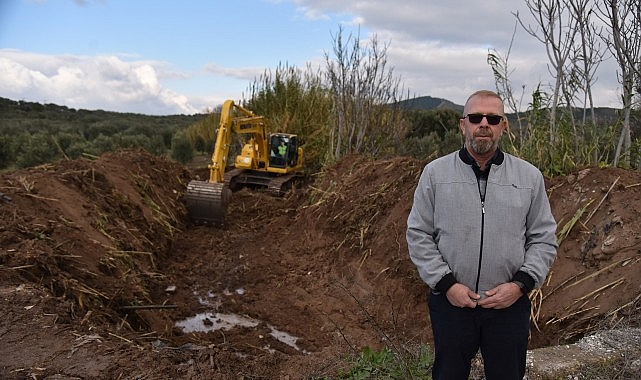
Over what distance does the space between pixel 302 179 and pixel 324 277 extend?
5658mm

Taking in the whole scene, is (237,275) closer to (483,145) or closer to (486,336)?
(486,336)

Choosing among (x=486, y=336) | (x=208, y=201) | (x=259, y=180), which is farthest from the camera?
(x=259, y=180)

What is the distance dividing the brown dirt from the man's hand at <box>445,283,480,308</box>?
4.10 ft

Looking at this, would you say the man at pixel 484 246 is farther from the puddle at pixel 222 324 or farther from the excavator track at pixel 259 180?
the excavator track at pixel 259 180

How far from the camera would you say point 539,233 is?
93.9 inches

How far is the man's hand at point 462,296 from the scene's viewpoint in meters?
2.28

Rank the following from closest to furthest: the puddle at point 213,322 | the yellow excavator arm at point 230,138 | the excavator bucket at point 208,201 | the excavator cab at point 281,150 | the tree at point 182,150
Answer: the puddle at point 213,322 < the excavator bucket at point 208,201 < the yellow excavator arm at point 230,138 < the excavator cab at point 281,150 < the tree at point 182,150

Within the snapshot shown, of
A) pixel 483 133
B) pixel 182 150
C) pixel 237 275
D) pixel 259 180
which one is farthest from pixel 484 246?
pixel 182 150

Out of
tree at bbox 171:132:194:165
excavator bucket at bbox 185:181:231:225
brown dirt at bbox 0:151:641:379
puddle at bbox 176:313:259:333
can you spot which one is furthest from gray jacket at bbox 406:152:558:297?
tree at bbox 171:132:194:165

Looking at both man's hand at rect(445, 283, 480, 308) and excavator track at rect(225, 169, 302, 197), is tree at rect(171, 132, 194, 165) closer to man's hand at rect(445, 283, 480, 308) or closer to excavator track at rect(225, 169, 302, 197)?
excavator track at rect(225, 169, 302, 197)

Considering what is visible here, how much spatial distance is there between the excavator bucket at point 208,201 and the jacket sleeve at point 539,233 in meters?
7.03

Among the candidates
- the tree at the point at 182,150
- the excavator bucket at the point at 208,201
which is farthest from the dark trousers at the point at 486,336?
the tree at the point at 182,150

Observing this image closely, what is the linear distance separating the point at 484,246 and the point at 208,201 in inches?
281

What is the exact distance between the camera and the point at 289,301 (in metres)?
6.32
